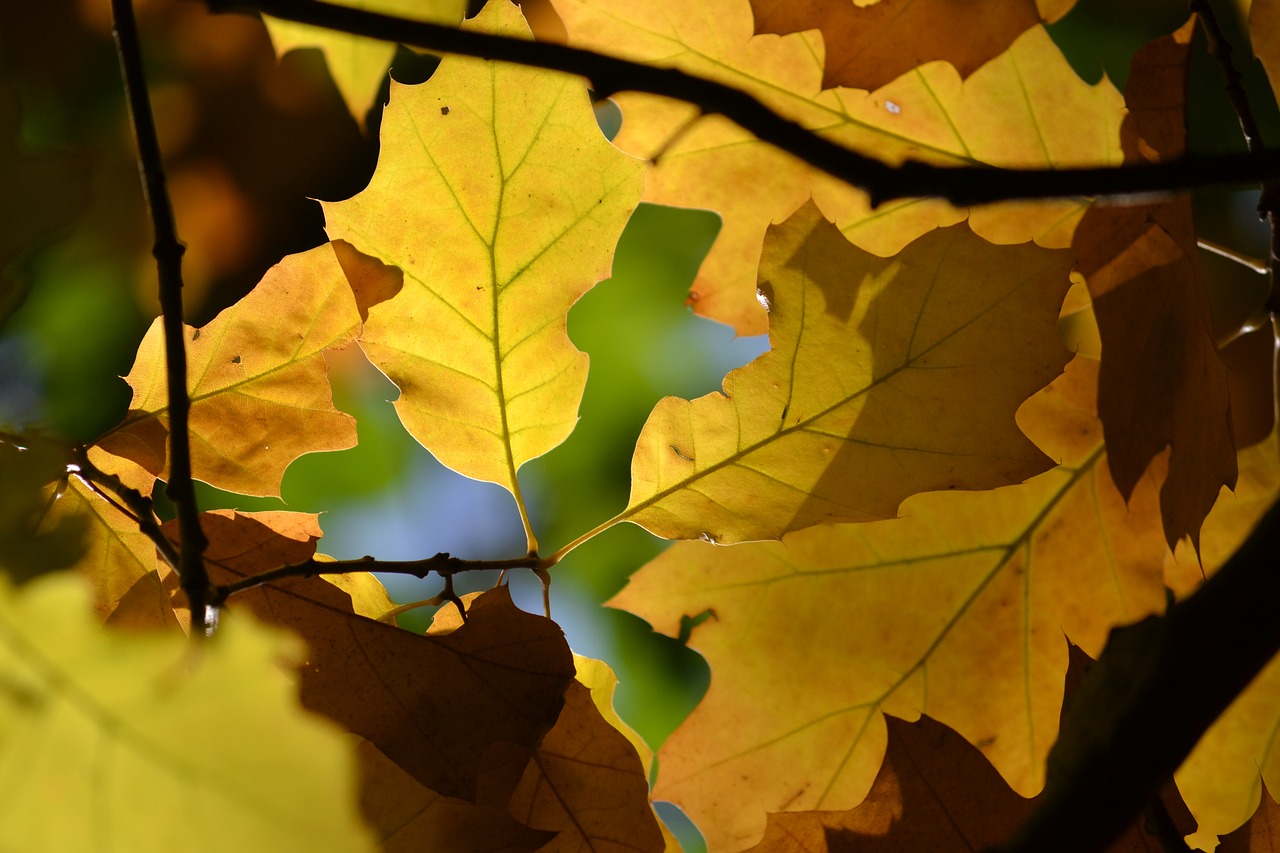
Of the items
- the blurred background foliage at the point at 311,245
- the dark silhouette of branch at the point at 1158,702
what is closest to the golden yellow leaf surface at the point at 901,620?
the dark silhouette of branch at the point at 1158,702

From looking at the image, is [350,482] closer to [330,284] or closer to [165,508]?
[165,508]

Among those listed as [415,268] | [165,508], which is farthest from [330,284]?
[165,508]

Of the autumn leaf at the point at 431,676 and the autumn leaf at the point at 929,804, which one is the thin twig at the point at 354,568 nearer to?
the autumn leaf at the point at 431,676

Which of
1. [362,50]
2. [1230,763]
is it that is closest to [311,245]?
[362,50]

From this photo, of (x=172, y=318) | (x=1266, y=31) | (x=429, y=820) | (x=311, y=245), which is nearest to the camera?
(x=172, y=318)

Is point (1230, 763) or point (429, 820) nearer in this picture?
point (429, 820)

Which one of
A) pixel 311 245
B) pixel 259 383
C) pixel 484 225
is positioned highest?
pixel 484 225

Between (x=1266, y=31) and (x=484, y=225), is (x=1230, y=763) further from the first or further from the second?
(x=484, y=225)

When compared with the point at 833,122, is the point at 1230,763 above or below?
below

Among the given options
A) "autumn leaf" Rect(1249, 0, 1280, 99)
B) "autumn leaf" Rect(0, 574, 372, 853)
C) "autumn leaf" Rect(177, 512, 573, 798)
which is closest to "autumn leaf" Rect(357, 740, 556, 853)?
"autumn leaf" Rect(177, 512, 573, 798)
